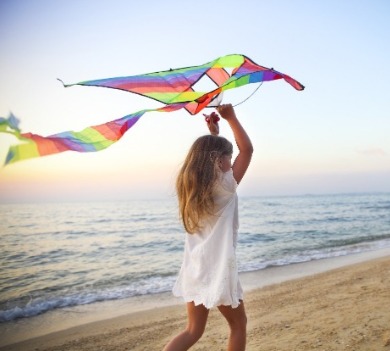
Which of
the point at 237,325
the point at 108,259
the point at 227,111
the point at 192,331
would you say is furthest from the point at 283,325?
the point at 108,259

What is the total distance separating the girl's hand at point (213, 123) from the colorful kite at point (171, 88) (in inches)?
6.0

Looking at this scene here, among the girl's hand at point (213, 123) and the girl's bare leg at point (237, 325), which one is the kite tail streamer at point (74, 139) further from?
the girl's bare leg at point (237, 325)

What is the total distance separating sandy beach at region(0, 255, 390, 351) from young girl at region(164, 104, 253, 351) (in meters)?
1.86

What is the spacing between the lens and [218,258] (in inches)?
90.9

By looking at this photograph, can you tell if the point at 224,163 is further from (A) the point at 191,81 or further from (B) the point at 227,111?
(A) the point at 191,81

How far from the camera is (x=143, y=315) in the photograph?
5.99 meters

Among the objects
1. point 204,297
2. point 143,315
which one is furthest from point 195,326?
point 143,315

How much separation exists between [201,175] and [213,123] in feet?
1.53

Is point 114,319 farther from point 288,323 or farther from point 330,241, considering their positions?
point 330,241

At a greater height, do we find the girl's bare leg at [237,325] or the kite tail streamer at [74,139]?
the kite tail streamer at [74,139]

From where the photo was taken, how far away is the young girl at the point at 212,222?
7.55ft

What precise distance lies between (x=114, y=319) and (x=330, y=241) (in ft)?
41.2

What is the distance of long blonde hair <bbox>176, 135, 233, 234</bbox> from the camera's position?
2.32m

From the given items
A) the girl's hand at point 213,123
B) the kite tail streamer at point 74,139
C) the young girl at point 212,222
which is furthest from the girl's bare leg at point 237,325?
the kite tail streamer at point 74,139
